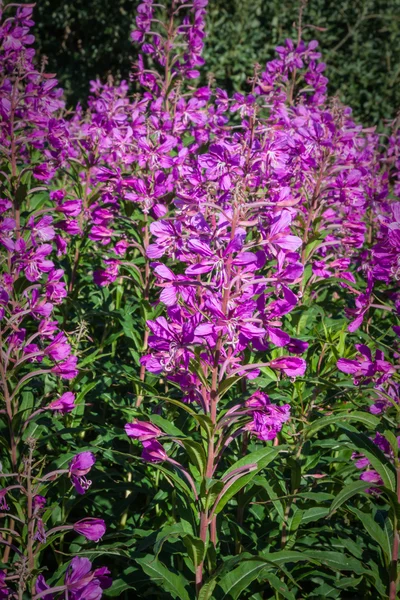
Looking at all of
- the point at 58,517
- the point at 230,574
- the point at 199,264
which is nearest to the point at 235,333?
the point at 199,264

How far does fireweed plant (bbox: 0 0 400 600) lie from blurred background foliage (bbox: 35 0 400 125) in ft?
21.9

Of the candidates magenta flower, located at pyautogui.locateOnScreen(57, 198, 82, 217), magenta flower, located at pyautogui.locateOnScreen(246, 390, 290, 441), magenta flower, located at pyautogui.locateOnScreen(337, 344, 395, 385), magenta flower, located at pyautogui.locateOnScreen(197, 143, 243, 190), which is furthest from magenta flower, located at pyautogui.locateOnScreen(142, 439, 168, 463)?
magenta flower, located at pyautogui.locateOnScreen(57, 198, 82, 217)

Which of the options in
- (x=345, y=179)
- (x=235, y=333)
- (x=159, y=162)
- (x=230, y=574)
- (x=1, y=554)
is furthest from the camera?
(x=345, y=179)

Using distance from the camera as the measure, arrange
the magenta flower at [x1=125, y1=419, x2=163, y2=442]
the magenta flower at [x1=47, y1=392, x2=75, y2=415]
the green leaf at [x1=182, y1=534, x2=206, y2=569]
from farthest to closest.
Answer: the magenta flower at [x1=47, y1=392, x2=75, y2=415] → the magenta flower at [x1=125, y1=419, x2=163, y2=442] → the green leaf at [x1=182, y1=534, x2=206, y2=569]

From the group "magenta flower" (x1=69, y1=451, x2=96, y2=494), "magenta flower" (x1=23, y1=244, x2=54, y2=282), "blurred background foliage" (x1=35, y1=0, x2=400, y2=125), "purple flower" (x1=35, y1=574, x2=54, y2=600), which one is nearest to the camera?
"purple flower" (x1=35, y1=574, x2=54, y2=600)

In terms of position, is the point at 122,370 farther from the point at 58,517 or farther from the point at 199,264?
the point at 199,264

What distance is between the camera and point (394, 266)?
2496 millimetres

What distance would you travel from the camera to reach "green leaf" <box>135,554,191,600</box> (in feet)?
7.10

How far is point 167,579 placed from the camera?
7.16ft

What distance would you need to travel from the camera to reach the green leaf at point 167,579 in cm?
216

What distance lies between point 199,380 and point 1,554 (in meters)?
1.36

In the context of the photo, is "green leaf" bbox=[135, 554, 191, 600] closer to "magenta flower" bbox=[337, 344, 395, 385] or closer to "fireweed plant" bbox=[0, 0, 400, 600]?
"fireweed plant" bbox=[0, 0, 400, 600]

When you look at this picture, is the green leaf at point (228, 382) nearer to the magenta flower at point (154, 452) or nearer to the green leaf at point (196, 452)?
the green leaf at point (196, 452)

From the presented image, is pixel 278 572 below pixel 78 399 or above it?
below
